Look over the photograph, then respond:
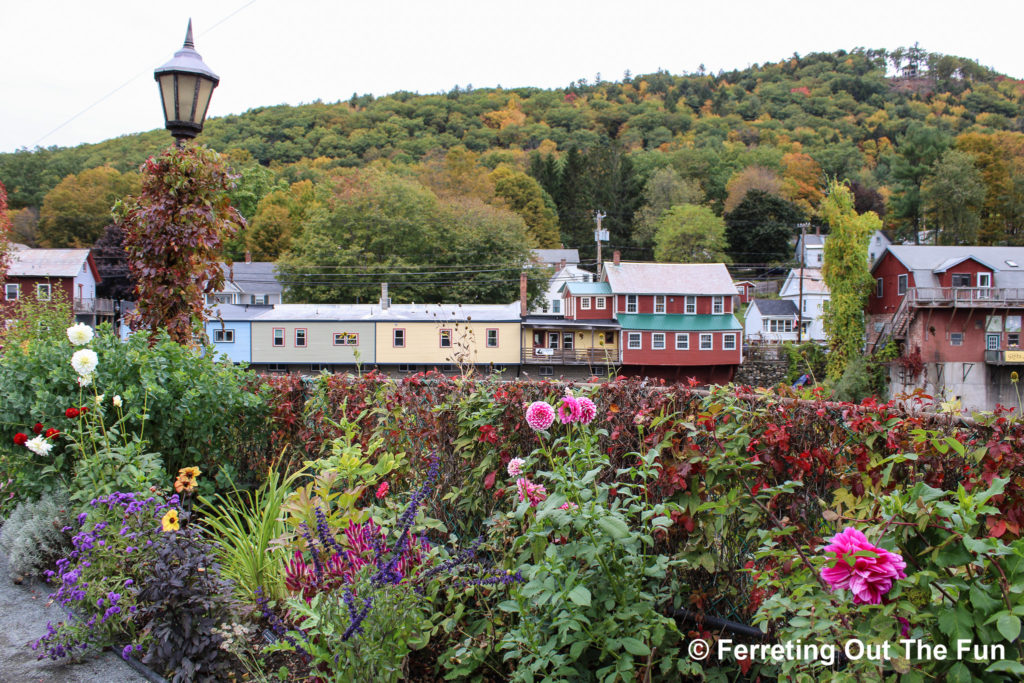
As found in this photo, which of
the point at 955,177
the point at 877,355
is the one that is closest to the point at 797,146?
the point at 955,177

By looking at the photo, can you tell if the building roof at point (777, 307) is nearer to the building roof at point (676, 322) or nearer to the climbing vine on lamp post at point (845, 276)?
the climbing vine on lamp post at point (845, 276)

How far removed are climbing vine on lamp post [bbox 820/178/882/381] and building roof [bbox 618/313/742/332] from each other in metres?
5.40

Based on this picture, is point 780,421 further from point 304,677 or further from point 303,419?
point 303,419

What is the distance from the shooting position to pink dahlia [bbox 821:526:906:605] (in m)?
1.40

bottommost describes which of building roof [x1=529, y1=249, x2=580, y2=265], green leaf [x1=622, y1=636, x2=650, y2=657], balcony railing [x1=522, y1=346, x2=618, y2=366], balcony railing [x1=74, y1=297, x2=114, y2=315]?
balcony railing [x1=522, y1=346, x2=618, y2=366]

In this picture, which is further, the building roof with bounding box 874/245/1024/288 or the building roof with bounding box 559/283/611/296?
the building roof with bounding box 559/283/611/296

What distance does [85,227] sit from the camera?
42.9 metres

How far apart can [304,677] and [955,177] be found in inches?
2226

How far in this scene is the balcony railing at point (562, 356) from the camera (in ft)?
109

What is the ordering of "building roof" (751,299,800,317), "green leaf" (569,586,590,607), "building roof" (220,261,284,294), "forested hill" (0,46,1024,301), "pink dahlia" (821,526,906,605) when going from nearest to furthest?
"pink dahlia" (821,526,906,605) < "green leaf" (569,586,590,607) < "building roof" (751,299,800,317) < "forested hill" (0,46,1024,301) < "building roof" (220,261,284,294)

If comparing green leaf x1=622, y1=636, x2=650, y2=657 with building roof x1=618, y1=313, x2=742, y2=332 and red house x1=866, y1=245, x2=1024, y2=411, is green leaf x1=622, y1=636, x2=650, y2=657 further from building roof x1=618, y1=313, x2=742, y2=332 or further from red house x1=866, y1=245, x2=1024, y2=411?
building roof x1=618, y1=313, x2=742, y2=332

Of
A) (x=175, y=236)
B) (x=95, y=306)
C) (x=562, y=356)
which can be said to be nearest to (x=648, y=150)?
(x=562, y=356)

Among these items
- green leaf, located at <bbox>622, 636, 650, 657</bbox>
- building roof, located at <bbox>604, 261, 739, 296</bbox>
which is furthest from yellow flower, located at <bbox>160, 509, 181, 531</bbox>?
→ building roof, located at <bbox>604, 261, 739, 296</bbox>

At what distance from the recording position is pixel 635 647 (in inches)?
81.4
